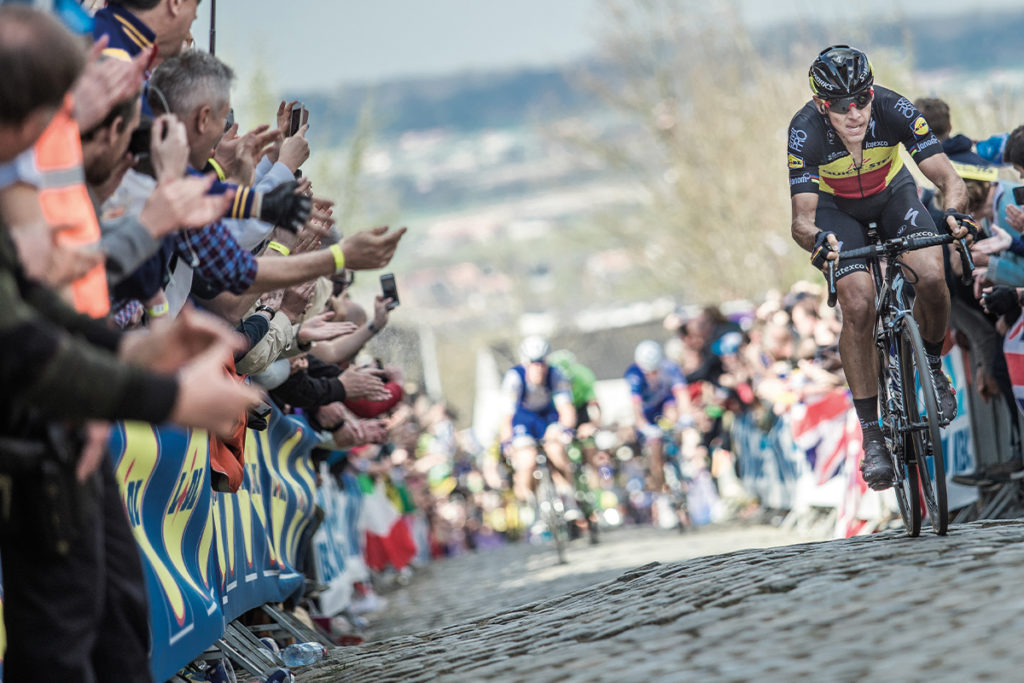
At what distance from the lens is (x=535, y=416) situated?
713 inches

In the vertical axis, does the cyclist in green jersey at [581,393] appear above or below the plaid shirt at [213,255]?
above

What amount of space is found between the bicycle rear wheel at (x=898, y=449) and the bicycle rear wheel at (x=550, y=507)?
8.10 m

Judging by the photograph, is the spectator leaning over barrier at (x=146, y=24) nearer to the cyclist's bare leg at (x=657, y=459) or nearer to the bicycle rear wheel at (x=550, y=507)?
the bicycle rear wheel at (x=550, y=507)

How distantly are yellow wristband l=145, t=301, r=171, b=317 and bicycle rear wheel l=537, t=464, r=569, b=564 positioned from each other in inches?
408

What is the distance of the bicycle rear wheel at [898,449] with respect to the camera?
24.0 ft

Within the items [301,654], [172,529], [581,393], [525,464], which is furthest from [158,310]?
Result: [581,393]

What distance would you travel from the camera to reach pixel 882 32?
3375 cm

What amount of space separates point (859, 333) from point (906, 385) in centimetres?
66

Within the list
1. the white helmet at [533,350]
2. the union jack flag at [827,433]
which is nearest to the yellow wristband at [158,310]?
the union jack flag at [827,433]

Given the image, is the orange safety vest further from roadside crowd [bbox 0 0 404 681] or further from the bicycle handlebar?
the bicycle handlebar

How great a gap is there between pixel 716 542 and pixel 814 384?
1855mm

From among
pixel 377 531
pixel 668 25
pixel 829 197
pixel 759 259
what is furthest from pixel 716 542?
pixel 668 25

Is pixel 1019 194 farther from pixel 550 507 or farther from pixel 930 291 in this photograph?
pixel 550 507

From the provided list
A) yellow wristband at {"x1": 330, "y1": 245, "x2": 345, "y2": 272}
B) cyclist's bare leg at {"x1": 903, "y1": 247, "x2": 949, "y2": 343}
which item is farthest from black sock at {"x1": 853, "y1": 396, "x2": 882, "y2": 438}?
yellow wristband at {"x1": 330, "y1": 245, "x2": 345, "y2": 272}
